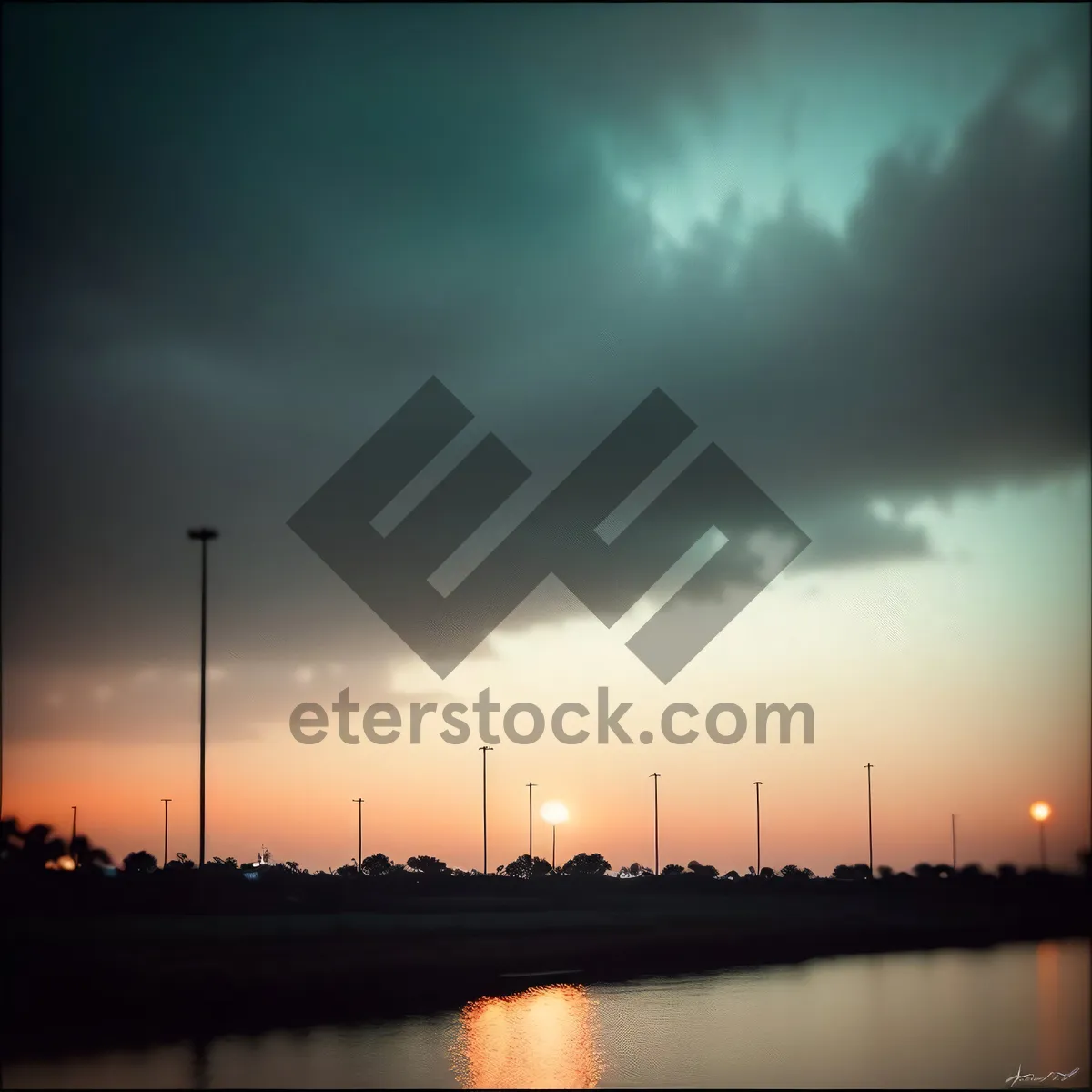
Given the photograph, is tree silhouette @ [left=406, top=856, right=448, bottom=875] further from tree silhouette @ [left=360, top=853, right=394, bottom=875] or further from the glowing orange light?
the glowing orange light

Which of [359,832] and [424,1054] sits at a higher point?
[424,1054]

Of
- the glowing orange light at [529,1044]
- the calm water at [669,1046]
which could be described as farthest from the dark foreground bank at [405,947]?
the calm water at [669,1046]

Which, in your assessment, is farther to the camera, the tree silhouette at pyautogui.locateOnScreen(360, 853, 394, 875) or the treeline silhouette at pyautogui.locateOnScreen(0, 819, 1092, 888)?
the tree silhouette at pyautogui.locateOnScreen(360, 853, 394, 875)

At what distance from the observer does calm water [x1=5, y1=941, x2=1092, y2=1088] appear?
682 inches

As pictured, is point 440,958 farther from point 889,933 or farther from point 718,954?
point 889,933

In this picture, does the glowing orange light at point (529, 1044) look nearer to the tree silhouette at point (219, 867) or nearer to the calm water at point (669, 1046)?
the calm water at point (669, 1046)

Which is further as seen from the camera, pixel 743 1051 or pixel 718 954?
pixel 718 954

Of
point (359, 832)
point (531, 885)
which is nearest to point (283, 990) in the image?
point (531, 885)

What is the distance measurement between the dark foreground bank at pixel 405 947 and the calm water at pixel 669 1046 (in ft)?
7.23

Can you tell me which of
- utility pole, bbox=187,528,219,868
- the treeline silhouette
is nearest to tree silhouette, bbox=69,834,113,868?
the treeline silhouette

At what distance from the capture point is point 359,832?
92688 millimetres

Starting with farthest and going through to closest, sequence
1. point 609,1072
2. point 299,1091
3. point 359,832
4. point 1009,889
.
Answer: point 359,832 < point 1009,889 < point 609,1072 < point 299,1091

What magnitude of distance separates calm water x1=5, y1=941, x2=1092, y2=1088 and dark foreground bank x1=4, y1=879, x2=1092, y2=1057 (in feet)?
7.23

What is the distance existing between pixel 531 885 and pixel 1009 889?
1096 inches
